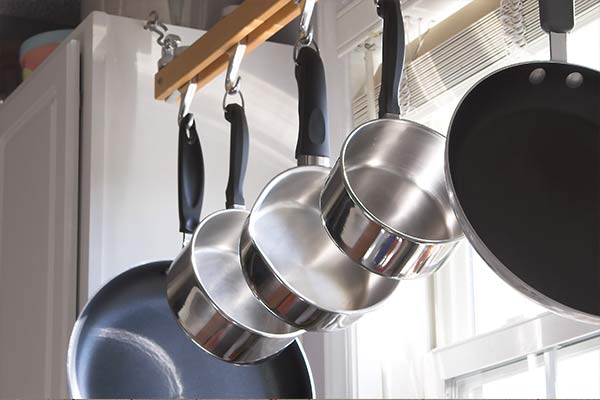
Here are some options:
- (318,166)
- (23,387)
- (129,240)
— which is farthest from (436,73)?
(23,387)

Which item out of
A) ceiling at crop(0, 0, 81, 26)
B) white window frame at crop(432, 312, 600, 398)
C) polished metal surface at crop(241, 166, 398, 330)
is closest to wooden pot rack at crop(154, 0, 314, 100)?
polished metal surface at crop(241, 166, 398, 330)

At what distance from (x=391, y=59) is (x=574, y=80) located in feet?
0.67

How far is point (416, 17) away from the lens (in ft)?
5.54

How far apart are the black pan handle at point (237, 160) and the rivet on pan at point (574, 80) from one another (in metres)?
0.55

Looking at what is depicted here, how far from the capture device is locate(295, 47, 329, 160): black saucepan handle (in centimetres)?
123

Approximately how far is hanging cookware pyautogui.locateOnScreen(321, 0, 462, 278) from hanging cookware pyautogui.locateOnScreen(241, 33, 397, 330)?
0.08 meters

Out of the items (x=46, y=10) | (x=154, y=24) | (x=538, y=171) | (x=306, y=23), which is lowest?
(x=538, y=171)

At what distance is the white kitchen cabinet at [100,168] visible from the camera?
1.82 meters

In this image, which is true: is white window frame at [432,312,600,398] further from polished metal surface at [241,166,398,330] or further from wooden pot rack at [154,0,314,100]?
wooden pot rack at [154,0,314,100]

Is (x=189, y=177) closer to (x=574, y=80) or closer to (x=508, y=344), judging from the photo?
(x=508, y=344)

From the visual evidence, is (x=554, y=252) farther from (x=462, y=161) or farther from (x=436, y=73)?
(x=436, y=73)

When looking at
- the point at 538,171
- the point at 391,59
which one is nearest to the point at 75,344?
the point at 391,59

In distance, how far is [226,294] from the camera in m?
1.42

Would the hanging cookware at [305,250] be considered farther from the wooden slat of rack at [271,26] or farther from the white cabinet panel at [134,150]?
the white cabinet panel at [134,150]
